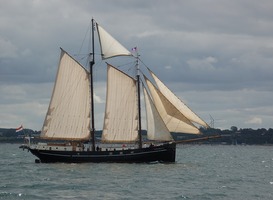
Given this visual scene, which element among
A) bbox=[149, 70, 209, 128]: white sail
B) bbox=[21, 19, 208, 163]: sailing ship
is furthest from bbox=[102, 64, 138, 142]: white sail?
bbox=[149, 70, 209, 128]: white sail

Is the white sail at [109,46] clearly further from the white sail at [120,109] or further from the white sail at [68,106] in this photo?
the white sail at [68,106]

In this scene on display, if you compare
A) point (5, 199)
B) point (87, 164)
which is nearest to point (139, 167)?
point (87, 164)

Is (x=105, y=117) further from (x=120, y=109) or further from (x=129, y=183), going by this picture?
(x=129, y=183)

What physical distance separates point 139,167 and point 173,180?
15.5m

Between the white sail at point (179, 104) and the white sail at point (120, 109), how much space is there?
17.3 ft

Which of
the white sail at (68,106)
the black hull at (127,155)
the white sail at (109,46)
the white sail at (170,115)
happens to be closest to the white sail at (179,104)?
the white sail at (170,115)

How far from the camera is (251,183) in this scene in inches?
2800

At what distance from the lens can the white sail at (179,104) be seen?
85.6 metres

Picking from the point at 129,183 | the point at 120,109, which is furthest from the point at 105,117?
the point at 129,183

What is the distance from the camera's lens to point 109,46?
309 feet

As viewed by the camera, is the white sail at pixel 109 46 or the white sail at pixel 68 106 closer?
the white sail at pixel 68 106

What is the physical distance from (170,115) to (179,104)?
2282 mm

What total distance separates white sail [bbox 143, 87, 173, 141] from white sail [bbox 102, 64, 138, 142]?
297cm

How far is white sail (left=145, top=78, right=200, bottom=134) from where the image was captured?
8731 cm
